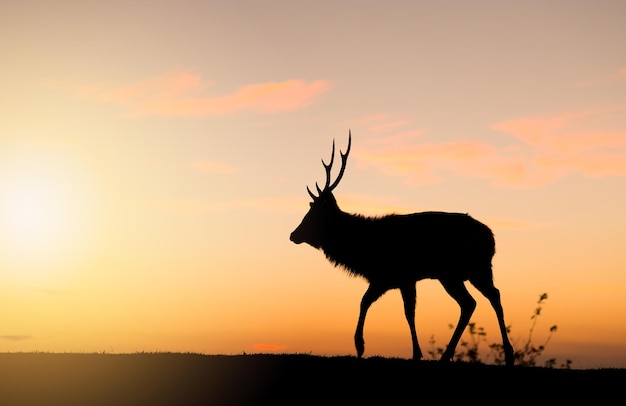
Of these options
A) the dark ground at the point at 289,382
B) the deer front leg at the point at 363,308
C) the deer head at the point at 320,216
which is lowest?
the dark ground at the point at 289,382

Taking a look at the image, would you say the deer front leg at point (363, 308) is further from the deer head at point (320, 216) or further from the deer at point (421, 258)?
the deer head at point (320, 216)

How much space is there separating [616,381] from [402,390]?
428 centimetres

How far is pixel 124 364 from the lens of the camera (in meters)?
17.1

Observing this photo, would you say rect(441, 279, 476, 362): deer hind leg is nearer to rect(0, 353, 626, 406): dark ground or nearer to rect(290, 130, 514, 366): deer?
rect(290, 130, 514, 366): deer

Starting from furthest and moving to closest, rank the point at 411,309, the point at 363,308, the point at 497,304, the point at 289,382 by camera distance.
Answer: the point at 411,309
the point at 497,304
the point at 363,308
the point at 289,382

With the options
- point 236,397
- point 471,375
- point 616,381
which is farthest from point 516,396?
point 236,397

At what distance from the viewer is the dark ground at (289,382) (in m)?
14.4

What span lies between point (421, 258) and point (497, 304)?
1.85 meters

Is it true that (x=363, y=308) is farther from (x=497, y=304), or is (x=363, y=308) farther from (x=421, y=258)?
(x=497, y=304)

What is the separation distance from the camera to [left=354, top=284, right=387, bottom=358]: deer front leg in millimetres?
18250

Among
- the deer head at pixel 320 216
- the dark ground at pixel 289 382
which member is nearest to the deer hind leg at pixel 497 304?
the dark ground at pixel 289 382

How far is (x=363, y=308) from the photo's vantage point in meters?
18.8

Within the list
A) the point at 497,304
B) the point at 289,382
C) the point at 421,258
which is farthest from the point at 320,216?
the point at 289,382

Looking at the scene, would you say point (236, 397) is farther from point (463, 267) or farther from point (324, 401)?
point (463, 267)
